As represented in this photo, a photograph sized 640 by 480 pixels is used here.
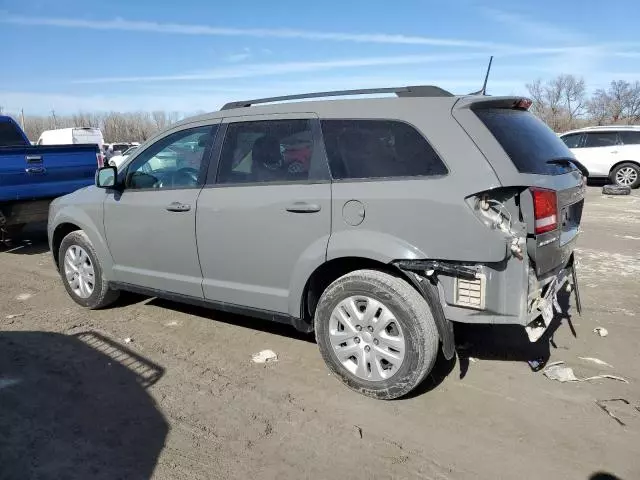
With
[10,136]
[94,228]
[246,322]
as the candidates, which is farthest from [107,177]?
[10,136]

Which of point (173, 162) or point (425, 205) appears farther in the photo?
point (173, 162)

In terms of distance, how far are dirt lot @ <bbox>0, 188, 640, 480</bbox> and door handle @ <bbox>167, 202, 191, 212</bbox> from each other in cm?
113

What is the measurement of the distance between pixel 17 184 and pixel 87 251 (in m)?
3.18

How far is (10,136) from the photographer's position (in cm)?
988

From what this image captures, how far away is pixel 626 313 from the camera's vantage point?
5.02 m

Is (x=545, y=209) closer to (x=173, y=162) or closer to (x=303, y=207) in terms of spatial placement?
(x=303, y=207)

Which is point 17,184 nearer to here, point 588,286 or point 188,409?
point 188,409

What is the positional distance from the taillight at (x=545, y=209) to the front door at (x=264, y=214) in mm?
1287

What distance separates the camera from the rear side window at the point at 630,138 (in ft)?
51.2

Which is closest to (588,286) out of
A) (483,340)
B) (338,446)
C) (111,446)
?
(483,340)

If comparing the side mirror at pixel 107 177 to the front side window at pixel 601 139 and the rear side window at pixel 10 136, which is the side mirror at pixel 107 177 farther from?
the front side window at pixel 601 139

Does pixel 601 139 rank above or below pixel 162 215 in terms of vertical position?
above

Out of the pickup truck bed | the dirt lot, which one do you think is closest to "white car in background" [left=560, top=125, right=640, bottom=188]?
the dirt lot

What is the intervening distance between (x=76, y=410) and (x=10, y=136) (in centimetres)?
829
